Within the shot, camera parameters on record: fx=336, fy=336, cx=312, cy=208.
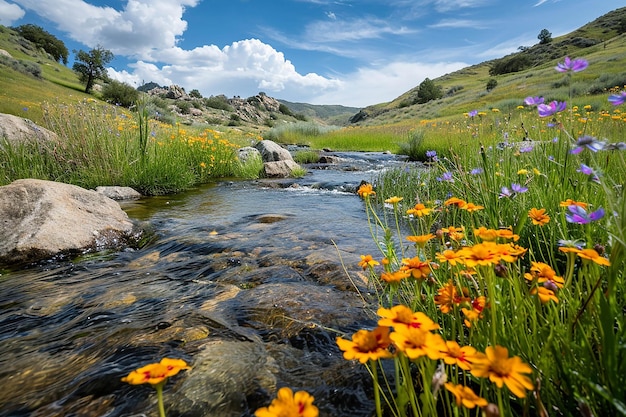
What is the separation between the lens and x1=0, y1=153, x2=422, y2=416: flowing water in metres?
1.29

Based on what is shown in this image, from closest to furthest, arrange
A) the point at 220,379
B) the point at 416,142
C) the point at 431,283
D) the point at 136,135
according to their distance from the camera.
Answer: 1. the point at 431,283
2. the point at 220,379
3. the point at 136,135
4. the point at 416,142

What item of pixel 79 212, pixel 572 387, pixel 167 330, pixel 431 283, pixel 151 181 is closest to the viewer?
pixel 572 387

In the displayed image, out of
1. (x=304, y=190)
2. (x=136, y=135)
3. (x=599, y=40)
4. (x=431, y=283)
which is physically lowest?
(x=304, y=190)

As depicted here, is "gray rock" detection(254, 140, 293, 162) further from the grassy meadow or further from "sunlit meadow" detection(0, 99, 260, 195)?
"sunlit meadow" detection(0, 99, 260, 195)

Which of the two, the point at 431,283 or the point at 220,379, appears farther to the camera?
the point at 220,379

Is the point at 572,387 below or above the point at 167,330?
above

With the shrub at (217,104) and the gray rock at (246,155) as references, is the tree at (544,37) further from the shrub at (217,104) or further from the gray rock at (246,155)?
the gray rock at (246,155)

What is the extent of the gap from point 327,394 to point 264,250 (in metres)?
1.95

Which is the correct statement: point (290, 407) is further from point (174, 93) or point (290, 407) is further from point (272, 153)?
point (174, 93)

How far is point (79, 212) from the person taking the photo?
376cm

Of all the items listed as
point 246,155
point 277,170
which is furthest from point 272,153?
point 277,170

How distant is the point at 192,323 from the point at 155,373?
122cm

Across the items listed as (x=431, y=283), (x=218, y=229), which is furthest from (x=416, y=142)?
(x=431, y=283)

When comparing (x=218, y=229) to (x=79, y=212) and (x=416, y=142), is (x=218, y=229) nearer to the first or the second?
(x=79, y=212)
